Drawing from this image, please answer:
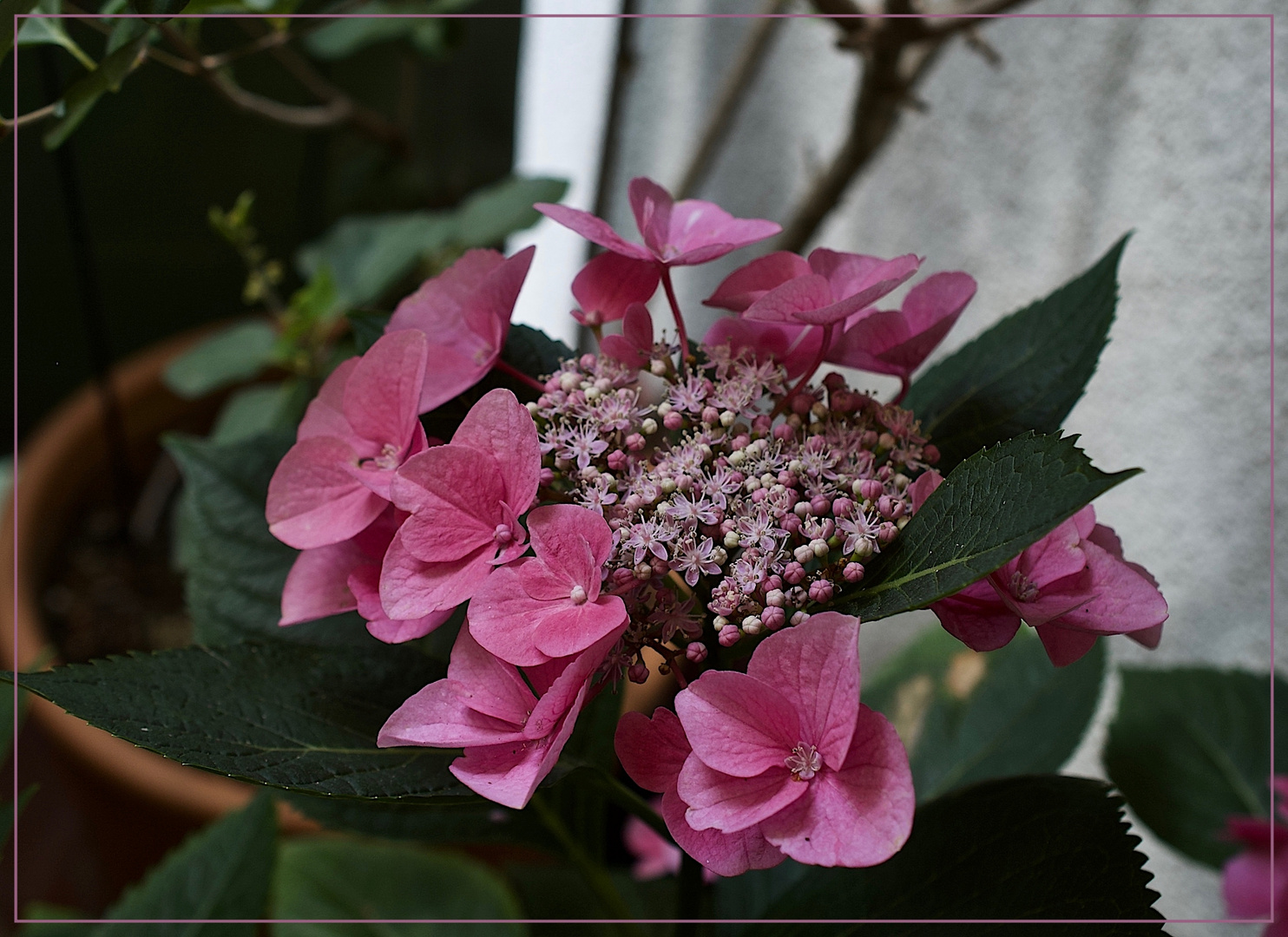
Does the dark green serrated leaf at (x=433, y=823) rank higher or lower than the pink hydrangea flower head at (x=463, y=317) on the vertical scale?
lower

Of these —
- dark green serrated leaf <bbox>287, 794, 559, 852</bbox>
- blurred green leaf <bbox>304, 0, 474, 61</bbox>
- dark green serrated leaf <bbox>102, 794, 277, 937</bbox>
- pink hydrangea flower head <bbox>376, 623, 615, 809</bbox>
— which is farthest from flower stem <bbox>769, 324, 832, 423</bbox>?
blurred green leaf <bbox>304, 0, 474, 61</bbox>

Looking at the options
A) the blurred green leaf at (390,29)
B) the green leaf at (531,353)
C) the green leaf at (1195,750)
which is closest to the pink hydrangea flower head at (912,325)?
the green leaf at (531,353)

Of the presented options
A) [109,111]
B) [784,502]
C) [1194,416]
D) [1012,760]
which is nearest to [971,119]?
[1194,416]

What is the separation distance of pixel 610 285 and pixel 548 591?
13 centimetres

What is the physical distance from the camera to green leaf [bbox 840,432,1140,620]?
0.22 m

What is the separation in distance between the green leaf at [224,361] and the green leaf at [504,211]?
0.20 meters

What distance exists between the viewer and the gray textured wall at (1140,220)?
604 mm

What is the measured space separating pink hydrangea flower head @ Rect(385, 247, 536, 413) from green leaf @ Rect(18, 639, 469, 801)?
10 cm

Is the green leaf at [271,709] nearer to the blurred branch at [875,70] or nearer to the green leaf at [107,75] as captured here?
the green leaf at [107,75]

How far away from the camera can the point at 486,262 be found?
0.34 m

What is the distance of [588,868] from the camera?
498 mm

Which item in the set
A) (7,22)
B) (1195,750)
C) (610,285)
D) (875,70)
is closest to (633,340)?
(610,285)

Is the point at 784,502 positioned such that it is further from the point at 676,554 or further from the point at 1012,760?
the point at 1012,760

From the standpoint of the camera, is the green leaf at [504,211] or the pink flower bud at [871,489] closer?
the pink flower bud at [871,489]
